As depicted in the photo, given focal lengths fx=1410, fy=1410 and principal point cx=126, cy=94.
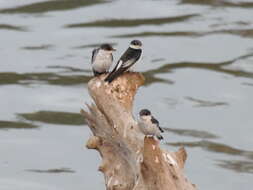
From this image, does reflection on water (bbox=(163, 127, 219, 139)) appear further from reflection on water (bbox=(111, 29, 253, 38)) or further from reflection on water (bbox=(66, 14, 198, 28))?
reflection on water (bbox=(66, 14, 198, 28))

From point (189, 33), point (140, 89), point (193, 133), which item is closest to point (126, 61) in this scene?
point (193, 133)

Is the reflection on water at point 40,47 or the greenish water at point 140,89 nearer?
the greenish water at point 140,89

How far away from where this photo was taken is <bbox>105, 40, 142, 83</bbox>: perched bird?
1179 centimetres

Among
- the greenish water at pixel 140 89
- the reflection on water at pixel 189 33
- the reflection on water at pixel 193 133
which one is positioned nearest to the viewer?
the greenish water at pixel 140 89

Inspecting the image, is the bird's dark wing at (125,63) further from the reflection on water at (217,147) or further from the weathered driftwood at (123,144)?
the reflection on water at (217,147)

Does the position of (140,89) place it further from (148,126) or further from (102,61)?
(148,126)

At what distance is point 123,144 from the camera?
37.7 feet

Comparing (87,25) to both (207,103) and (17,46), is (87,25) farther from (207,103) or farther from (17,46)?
(207,103)

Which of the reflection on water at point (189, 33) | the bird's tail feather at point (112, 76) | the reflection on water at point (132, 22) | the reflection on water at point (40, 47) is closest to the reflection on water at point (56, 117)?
the reflection on water at point (40, 47)

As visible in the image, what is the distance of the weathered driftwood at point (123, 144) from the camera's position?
11.1 metres

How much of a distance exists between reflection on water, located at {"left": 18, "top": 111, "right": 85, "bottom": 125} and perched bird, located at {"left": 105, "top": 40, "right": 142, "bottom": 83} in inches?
217

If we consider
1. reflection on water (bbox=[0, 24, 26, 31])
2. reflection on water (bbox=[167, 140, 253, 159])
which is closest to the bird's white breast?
reflection on water (bbox=[167, 140, 253, 159])

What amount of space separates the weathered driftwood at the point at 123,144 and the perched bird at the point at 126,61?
0.21 feet

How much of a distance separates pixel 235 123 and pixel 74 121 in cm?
210
